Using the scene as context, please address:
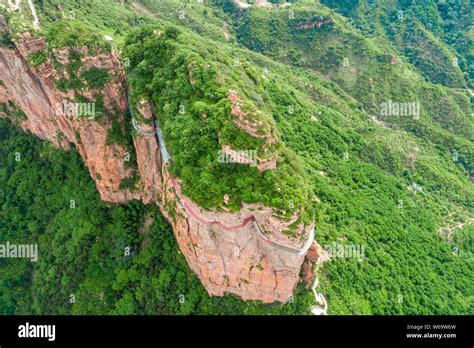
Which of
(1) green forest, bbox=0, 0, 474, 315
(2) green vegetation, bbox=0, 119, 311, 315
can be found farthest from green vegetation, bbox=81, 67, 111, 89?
(2) green vegetation, bbox=0, 119, 311, 315

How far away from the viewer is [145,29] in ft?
138

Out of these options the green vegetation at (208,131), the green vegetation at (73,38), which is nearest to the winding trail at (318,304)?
the green vegetation at (208,131)

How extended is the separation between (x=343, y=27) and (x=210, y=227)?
11539cm

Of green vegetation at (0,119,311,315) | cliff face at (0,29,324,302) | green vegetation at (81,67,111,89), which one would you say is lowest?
green vegetation at (0,119,311,315)

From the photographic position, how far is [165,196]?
4088 centimetres

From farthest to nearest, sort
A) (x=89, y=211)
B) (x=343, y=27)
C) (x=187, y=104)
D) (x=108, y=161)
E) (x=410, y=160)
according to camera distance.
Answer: (x=343, y=27), (x=410, y=160), (x=89, y=211), (x=108, y=161), (x=187, y=104)

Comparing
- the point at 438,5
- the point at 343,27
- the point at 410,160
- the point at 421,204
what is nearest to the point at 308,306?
the point at 421,204

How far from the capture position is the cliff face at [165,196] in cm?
3559

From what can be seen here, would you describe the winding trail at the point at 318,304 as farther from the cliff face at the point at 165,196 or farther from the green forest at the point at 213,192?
the cliff face at the point at 165,196

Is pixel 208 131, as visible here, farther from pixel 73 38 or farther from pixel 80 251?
pixel 80 251

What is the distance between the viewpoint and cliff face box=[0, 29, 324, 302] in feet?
117

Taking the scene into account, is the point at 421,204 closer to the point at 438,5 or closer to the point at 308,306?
the point at 308,306

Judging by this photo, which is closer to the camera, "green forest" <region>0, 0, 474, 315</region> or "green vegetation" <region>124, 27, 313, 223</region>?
"green vegetation" <region>124, 27, 313, 223</region>

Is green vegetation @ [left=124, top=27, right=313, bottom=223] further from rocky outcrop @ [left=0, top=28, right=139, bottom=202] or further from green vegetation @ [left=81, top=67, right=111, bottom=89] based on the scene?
rocky outcrop @ [left=0, top=28, right=139, bottom=202]
